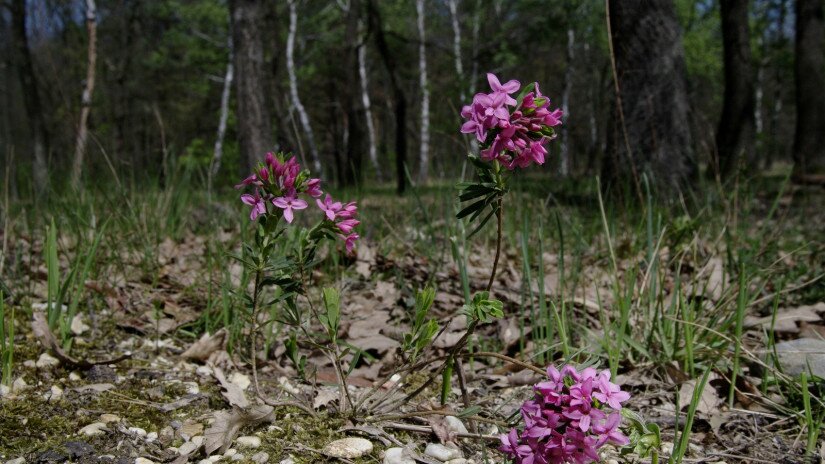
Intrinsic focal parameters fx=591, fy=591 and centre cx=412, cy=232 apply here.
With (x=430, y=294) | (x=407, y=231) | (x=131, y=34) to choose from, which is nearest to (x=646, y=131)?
(x=407, y=231)

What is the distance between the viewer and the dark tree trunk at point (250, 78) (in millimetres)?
4570

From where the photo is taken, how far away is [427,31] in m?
25.4

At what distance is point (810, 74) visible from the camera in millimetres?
9422

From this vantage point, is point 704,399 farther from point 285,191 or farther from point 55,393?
point 55,393

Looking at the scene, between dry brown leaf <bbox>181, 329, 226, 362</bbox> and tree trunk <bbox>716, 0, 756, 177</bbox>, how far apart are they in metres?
7.85

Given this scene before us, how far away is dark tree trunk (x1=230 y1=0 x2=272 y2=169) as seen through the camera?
4.57 meters

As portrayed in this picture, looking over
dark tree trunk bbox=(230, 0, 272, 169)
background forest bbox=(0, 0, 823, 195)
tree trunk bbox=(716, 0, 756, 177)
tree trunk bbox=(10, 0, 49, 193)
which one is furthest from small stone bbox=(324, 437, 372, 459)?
tree trunk bbox=(10, 0, 49, 193)

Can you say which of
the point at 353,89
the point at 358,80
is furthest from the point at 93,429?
the point at 358,80

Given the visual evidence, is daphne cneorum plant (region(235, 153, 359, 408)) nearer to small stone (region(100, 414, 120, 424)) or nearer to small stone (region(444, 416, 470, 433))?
small stone (region(444, 416, 470, 433))

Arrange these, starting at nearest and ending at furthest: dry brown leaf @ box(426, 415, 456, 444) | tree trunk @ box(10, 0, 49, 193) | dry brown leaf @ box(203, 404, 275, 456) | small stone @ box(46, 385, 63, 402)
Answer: dry brown leaf @ box(203, 404, 275, 456), dry brown leaf @ box(426, 415, 456, 444), small stone @ box(46, 385, 63, 402), tree trunk @ box(10, 0, 49, 193)

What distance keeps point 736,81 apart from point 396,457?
8820mm

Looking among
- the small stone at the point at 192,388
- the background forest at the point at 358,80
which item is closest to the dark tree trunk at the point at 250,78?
the background forest at the point at 358,80

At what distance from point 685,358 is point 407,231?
1.85 meters

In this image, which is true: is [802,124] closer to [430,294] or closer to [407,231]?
[407,231]
